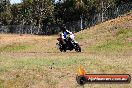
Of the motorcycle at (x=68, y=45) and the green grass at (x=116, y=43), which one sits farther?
the green grass at (x=116, y=43)

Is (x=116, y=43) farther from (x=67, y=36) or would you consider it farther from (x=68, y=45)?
(x=67, y=36)

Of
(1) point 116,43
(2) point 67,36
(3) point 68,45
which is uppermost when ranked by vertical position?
(2) point 67,36

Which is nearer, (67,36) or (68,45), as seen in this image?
(67,36)

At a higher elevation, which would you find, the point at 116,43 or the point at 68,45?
the point at 68,45

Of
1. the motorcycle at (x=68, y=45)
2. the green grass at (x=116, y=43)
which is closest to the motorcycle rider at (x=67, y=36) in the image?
the motorcycle at (x=68, y=45)

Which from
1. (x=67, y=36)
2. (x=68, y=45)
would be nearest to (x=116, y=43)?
(x=68, y=45)

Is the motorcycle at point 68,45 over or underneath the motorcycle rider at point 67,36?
underneath

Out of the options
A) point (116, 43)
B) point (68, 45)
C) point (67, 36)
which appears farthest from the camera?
point (116, 43)

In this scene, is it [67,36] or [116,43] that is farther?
[116,43]

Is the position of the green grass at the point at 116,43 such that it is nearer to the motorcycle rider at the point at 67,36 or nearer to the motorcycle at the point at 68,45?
the motorcycle at the point at 68,45

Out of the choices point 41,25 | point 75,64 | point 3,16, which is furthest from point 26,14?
point 75,64

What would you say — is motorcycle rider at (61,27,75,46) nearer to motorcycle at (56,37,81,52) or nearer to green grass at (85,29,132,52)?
motorcycle at (56,37,81,52)

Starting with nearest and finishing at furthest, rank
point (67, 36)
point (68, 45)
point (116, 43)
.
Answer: point (67, 36) → point (68, 45) → point (116, 43)

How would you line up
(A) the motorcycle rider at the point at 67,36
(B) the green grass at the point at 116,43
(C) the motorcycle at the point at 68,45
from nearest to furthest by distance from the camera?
1. (A) the motorcycle rider at the point at 67,36
2. (C) the motorcycle at the point at 68,45
3. (B) the green grass at the point at 116,43
